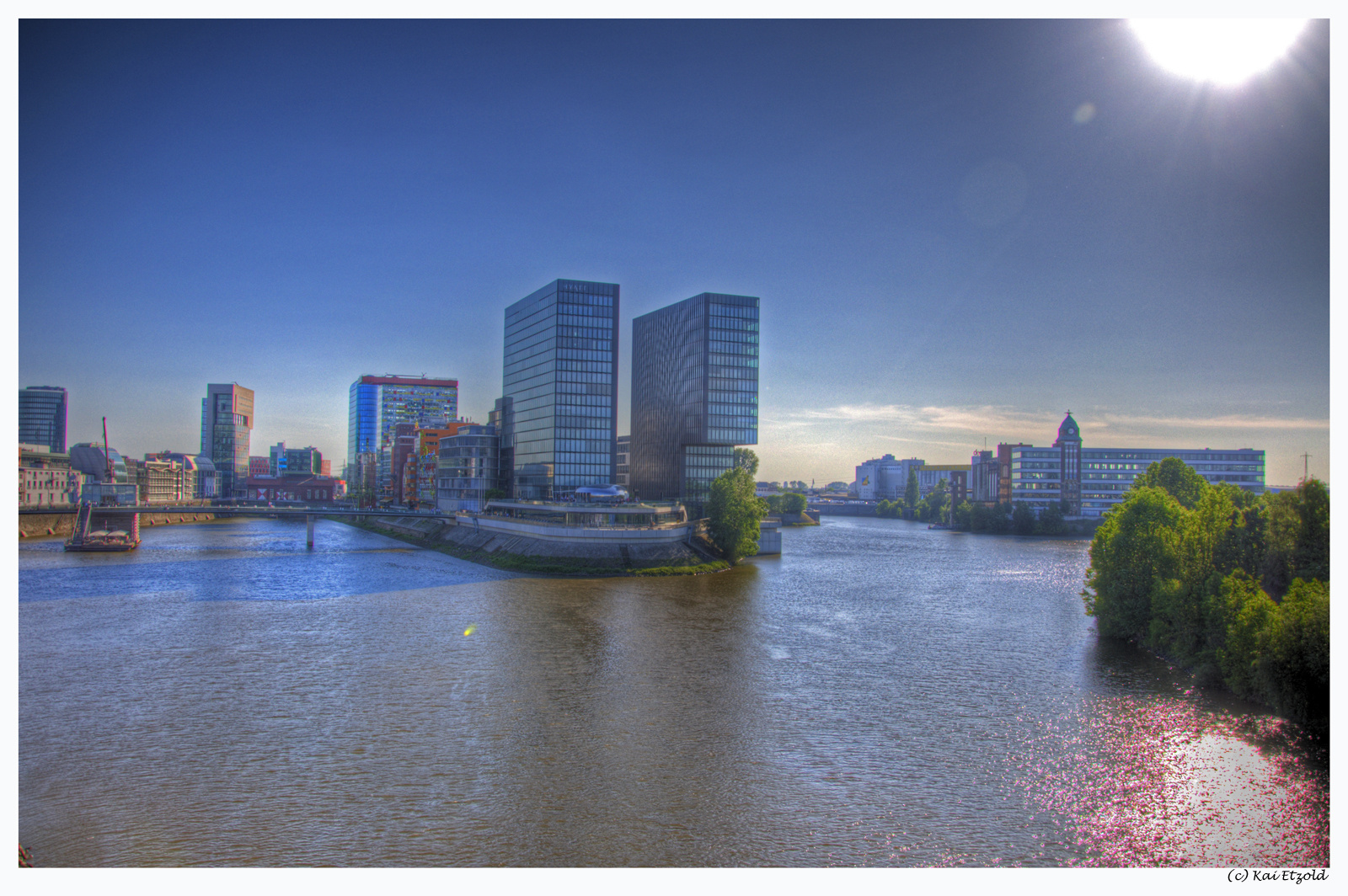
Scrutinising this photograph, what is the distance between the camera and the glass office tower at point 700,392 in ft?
338

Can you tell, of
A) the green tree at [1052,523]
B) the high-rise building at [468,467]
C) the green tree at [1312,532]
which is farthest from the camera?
the green tree at [1052,523]

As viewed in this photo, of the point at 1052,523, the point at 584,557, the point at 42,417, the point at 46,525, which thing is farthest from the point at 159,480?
the point at 1052,523

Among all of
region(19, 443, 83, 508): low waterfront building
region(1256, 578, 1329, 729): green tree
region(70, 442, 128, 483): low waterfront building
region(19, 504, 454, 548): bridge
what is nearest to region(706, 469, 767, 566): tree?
region(19, 504, 454, 548): bridge

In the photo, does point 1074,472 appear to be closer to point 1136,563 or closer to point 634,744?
point 1136,563

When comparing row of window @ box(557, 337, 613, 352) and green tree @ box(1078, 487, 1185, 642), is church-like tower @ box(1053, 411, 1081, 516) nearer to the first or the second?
row of window @ box(557, 337, 613, 352)

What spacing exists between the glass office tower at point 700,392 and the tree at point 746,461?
1427 mm

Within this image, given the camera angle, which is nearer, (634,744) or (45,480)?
(634,744)

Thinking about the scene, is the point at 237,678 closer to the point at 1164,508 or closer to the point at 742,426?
the point at 1164,508

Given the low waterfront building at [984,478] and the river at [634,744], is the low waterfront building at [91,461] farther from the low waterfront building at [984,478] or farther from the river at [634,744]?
the low waterfront building at [984,478]

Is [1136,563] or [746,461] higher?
[746,461]

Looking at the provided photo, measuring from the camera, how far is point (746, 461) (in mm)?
96875

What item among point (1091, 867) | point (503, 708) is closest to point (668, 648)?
point (503, 708)

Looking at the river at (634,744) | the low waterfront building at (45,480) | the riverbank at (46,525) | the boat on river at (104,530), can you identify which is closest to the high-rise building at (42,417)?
the low waterfront building at (45,480)

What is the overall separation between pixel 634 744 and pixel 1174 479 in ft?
180
